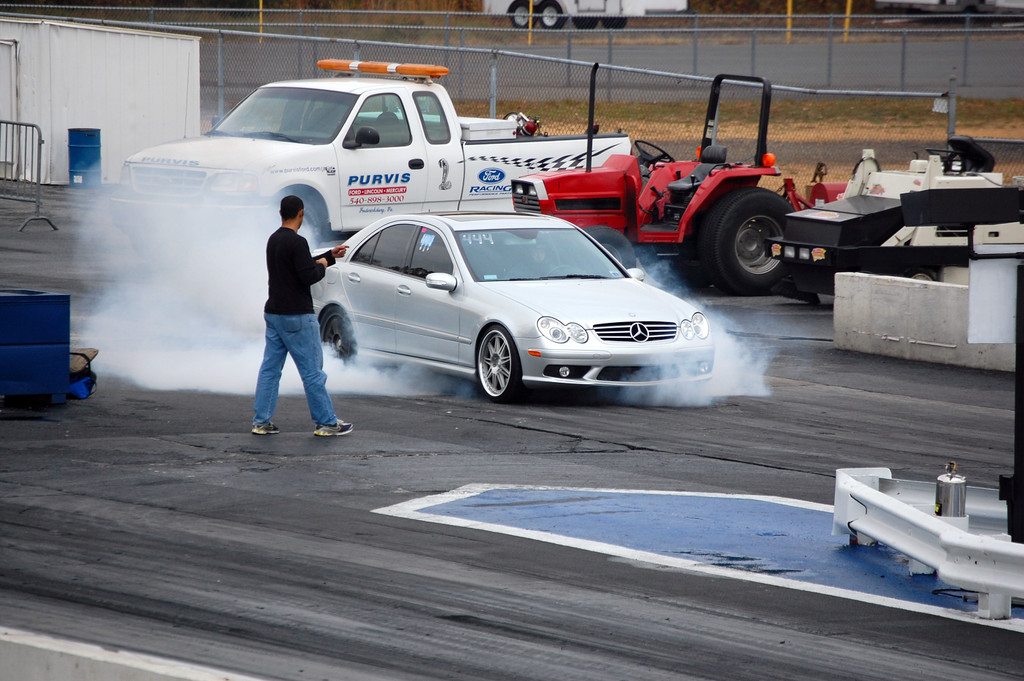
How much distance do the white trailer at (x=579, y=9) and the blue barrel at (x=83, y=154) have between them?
1876 cm

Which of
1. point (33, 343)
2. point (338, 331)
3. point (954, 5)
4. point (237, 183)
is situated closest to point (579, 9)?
point (954, 5)

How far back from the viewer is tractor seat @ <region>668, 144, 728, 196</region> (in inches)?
637

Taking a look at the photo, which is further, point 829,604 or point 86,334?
point 86,334

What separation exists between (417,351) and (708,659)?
650 cm

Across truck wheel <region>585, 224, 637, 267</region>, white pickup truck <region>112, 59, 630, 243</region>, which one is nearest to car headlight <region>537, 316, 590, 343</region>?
truck wheel <region>585, 224, 637, 267</region>

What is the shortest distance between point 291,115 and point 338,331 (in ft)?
18.5

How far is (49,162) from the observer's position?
2469 centimetres

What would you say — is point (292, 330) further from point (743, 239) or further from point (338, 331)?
point (743, 239)

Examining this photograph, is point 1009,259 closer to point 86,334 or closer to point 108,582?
point 108,582

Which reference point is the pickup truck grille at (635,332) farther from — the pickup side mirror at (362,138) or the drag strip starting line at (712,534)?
the pickup side mirror at (362,138)

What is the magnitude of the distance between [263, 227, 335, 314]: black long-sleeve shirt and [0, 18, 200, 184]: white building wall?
1660cm

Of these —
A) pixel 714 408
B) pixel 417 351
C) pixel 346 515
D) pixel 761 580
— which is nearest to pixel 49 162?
pixel 417 351

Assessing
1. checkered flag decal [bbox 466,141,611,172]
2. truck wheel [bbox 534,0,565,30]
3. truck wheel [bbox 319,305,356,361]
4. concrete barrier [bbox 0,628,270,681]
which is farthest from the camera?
truck wheel [bbox 534,0,565,30]

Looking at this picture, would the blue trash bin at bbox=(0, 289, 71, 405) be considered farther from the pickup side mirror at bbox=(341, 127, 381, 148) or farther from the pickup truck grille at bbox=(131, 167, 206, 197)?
the pickup side mirror at bbox=(341, 127, 381, 148)
